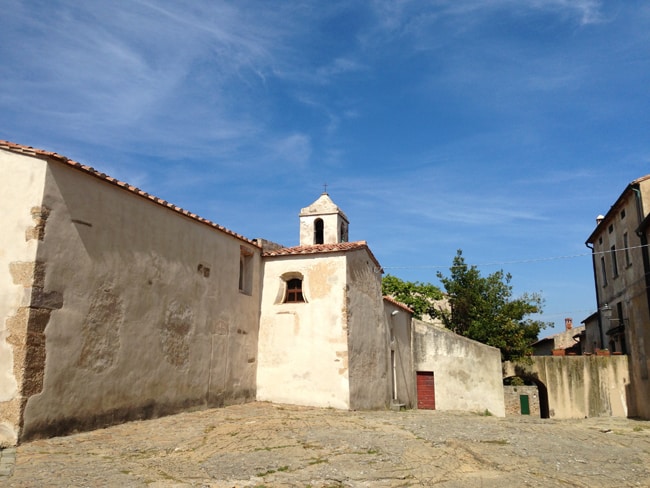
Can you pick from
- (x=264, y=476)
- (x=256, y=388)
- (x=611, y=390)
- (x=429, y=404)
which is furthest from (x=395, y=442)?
(x=611, y=390)

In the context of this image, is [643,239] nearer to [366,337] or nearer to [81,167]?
[366,337]

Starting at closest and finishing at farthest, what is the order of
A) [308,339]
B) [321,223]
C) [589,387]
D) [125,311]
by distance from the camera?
[125,311], [308,339], [589,387], [321,223]

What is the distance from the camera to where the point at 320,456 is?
795 centimetres

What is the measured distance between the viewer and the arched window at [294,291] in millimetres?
16141

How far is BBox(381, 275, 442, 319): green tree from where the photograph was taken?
30.3 metres

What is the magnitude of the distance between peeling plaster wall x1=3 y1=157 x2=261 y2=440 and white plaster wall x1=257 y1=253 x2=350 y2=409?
3.42 feet

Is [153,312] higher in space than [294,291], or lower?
lower

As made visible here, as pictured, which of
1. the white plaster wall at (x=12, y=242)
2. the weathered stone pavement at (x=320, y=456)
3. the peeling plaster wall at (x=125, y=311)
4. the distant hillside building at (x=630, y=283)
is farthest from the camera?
the distant hillside building at (x=630, y=283)

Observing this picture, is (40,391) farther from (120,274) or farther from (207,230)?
(207,230)

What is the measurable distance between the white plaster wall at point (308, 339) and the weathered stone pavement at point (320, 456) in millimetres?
3451

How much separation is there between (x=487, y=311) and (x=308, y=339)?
1464 cm

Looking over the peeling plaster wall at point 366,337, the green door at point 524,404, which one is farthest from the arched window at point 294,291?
the green door at point 524,404

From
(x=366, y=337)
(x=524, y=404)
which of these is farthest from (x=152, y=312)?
(x=524, y=404)

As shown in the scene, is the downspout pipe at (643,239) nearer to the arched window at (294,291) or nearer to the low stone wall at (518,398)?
the low stone wall at (518,398)
